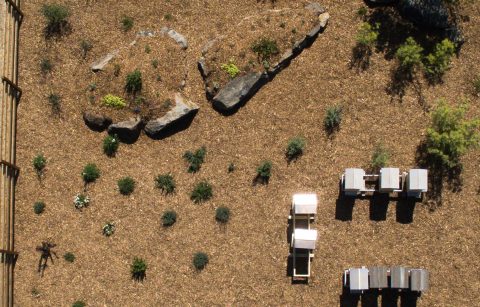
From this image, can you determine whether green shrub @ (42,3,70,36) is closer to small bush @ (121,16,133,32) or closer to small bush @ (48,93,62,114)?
small bush @ (121,16,133,32)

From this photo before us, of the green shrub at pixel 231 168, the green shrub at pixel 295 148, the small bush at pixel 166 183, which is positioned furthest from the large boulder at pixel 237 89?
the small bush at pixel 166 183

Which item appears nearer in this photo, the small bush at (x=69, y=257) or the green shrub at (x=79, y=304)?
the green shrub at (x=79, y=304)

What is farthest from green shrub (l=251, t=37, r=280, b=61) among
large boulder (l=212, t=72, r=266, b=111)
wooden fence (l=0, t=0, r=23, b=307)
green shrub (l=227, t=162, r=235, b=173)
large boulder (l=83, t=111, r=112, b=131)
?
wooden fence (l=0, t=0, r=23, b=307)

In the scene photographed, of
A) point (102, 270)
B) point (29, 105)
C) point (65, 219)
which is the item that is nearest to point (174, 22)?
point (29, 105)

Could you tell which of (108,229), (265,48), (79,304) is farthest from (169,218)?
(265,48)

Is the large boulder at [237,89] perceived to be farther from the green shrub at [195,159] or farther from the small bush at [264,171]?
the small bush at [264,171]
